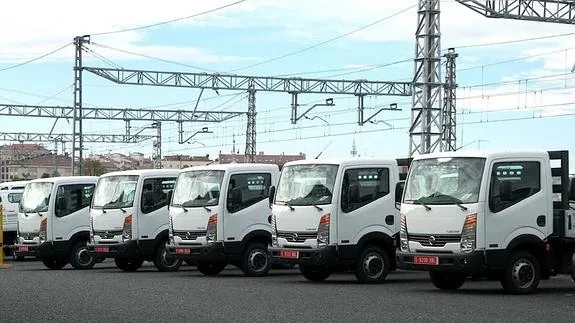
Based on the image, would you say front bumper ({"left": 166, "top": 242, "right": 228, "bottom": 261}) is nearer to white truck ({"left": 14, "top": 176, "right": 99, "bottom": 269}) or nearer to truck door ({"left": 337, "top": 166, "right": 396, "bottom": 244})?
truck door ({"left": 337, "top": 166, "right": 396, "bottom": 244})

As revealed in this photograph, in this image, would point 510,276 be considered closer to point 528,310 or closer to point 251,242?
point 528,310

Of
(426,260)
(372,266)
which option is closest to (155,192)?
(372,266)

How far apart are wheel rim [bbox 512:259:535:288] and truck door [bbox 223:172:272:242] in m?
6.55

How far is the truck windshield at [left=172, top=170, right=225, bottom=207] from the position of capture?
2183 cm

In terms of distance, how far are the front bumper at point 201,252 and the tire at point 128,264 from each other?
329cm

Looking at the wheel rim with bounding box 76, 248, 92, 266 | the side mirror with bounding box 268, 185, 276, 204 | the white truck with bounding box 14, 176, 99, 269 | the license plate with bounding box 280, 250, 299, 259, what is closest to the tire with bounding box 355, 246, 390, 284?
the license plate with bounding box 280, 250, 299, 259

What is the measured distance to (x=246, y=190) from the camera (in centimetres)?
2194

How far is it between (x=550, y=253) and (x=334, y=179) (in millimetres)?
4247

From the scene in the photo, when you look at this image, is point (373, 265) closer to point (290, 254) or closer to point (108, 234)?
point (290, 254)

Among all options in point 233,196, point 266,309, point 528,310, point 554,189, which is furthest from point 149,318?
point 233,196

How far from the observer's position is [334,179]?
1941 cm

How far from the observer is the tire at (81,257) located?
26.1m

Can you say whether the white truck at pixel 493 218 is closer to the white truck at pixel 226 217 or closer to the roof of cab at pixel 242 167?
the white truck at pixel 226 217

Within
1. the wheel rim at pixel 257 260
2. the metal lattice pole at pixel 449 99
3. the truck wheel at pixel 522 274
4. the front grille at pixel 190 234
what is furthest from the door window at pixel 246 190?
the metal lattice pole at pixel 449 99
